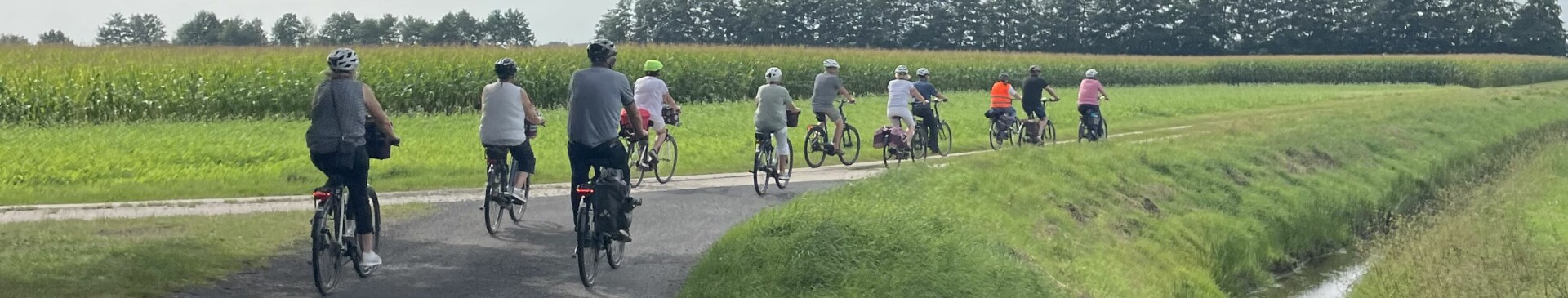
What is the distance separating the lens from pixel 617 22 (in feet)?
265

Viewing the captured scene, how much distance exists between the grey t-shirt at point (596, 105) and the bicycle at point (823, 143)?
9.32 m

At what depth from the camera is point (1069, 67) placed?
66.8 meters

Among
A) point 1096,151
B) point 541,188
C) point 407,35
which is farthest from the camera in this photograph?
point 407,35

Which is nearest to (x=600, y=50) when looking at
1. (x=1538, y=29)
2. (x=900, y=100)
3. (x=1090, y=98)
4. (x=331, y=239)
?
(x=331, y=239)

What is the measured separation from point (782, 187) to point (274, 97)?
49.9 feet

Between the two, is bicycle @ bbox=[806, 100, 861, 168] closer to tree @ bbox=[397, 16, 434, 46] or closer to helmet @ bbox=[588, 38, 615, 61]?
helmet @ bbox=[588, 38, 615, 61]

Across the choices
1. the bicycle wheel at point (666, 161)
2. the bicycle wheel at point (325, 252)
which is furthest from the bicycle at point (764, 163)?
the bicycle wheel at point (325, 252)

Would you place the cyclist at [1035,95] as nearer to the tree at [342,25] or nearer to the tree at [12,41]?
the tree at [12,41]

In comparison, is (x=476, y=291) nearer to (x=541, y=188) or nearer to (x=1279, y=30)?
(x=541, y=188)

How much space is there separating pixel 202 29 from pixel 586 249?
51528mm

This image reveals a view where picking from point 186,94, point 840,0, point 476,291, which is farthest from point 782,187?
point 840,0

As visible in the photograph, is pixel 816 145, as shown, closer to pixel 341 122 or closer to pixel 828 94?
pixel 828 94

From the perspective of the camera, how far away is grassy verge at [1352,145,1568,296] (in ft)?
43.9

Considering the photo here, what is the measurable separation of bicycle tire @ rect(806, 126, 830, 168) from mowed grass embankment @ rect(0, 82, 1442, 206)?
928 mm
